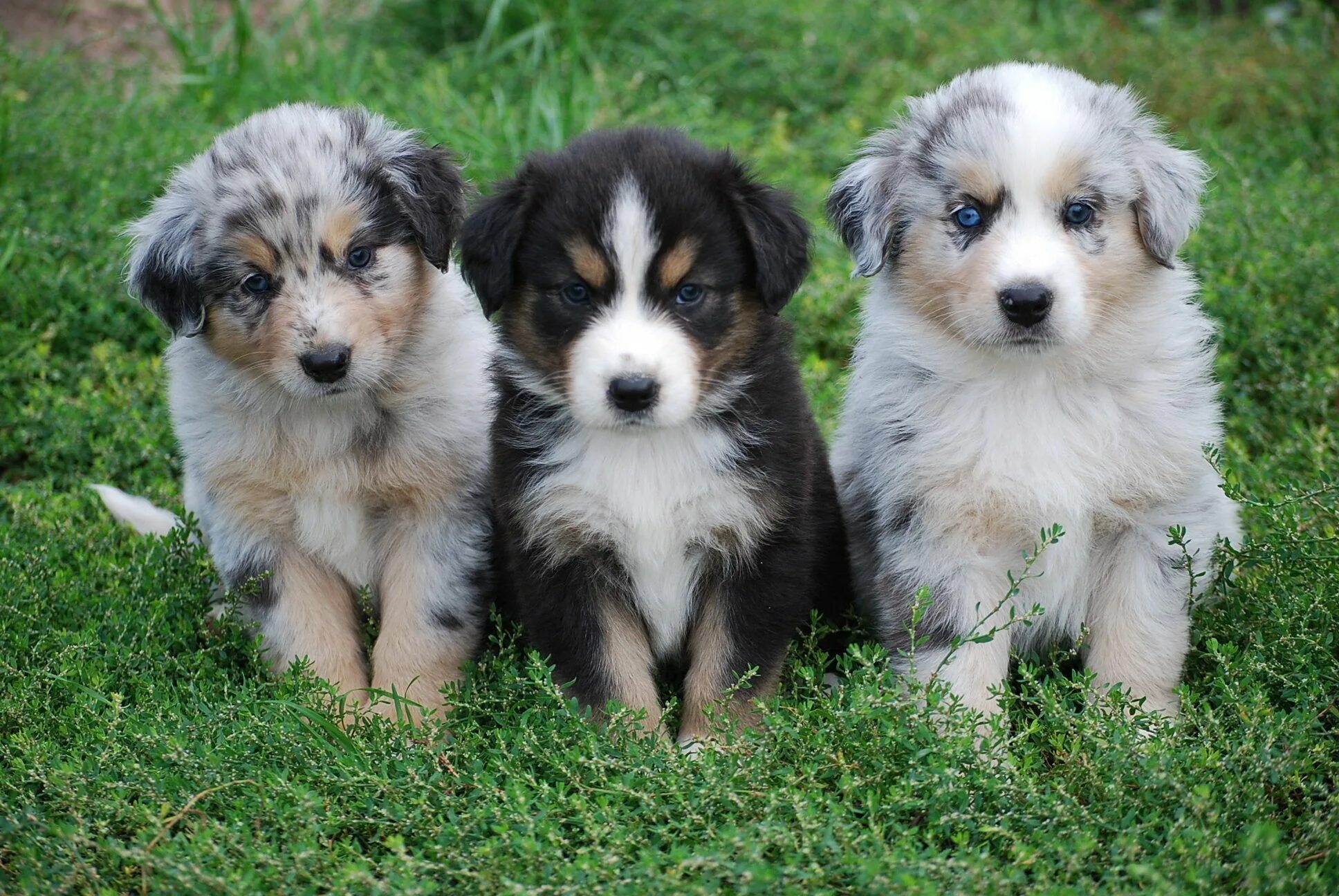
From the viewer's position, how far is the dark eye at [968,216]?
3.83 meters

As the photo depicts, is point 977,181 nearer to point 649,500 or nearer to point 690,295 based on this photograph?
point 690,295

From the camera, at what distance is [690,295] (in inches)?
145

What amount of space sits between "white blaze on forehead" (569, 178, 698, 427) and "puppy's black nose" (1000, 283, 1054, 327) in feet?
2.86

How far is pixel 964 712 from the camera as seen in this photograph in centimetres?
356

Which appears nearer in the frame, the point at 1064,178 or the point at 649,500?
the point at 1064,178

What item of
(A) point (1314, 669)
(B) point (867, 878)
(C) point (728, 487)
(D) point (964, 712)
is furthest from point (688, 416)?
(A) point (1314, 669)

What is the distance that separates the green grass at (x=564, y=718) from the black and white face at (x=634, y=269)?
0.85 meters

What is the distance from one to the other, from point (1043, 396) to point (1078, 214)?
0.53 m

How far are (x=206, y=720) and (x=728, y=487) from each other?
5.42ft

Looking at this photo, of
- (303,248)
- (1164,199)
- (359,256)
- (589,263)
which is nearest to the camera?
(589,263)

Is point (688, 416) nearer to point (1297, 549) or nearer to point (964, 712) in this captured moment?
point (964, 712)

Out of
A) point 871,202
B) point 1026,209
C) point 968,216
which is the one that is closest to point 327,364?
point 871,202

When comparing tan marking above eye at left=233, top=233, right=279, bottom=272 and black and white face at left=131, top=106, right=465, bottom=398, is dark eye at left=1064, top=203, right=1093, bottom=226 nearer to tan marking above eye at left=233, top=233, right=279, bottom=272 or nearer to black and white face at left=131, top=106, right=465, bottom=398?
black and white face at left=131, top=106, right=465, bottom=398

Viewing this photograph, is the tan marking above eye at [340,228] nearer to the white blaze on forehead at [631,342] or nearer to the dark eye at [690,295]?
the white blaze on forehead at [631,342]
